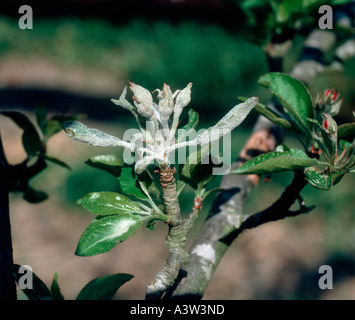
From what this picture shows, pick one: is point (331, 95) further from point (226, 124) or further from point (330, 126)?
point (226, 124)

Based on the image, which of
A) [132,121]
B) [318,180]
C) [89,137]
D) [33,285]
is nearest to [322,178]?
[318,180]

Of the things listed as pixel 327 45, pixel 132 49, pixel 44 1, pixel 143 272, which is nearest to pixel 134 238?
pixel 143 272

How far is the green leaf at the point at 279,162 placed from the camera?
0.60 m

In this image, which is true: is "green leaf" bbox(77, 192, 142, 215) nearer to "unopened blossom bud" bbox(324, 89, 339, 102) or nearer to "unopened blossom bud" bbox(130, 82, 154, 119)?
"unopened blossom bud" bbox(130, 82, 154, 119)

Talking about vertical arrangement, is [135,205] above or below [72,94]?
below

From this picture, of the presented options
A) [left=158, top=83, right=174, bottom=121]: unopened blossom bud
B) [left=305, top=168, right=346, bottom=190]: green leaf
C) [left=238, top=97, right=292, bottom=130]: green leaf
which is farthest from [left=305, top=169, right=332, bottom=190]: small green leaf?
[left=158, top=83, right=174, bottom=121]: unopened blossom bud

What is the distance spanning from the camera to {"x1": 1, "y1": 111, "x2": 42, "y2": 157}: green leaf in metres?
0.93

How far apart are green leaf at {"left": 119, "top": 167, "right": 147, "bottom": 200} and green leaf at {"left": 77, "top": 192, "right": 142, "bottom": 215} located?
1.2 inches

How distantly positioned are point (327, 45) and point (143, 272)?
5.87ft

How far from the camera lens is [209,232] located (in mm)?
799

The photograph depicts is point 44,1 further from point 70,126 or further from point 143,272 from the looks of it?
point 70,126

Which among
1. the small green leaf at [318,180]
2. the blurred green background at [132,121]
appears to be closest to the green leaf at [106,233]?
the small green leaf at [318,180]

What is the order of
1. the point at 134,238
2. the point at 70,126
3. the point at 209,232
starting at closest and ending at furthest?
1. the point at 70,126
2. the point at 209,232
3. the point at 134,238
